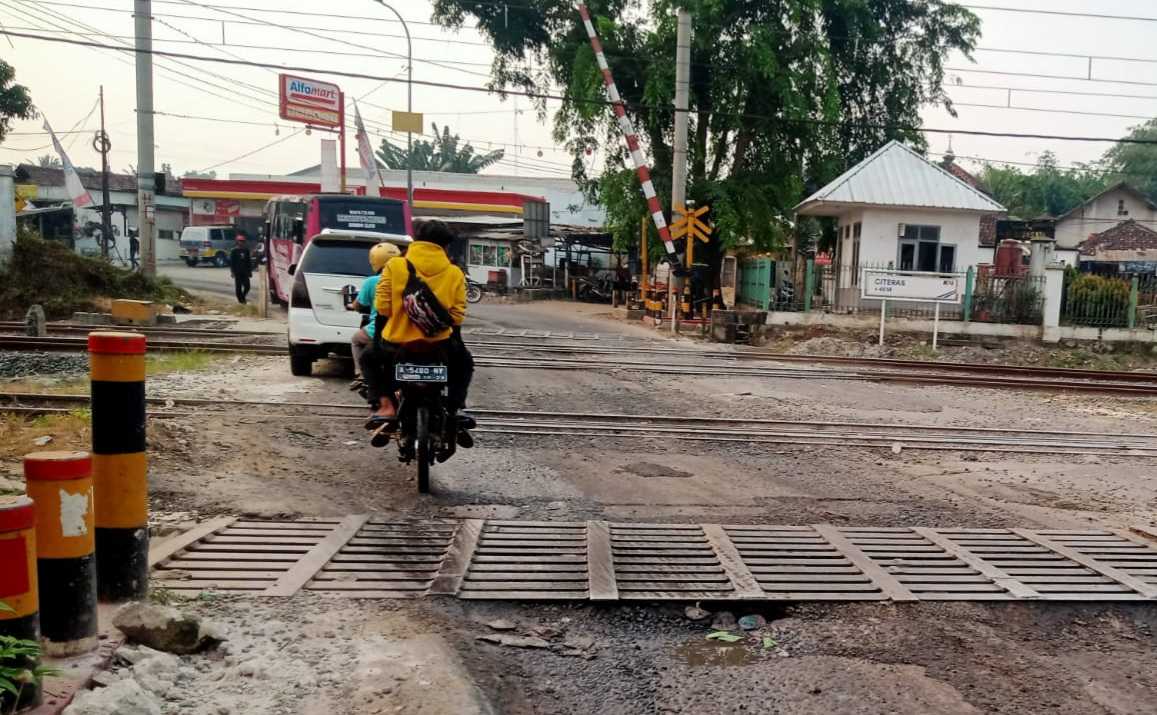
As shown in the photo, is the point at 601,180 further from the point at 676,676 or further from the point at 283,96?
the point at 676,676

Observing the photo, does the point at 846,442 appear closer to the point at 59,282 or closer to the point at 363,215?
the point at 363,215

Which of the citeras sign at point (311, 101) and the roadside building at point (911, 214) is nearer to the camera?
the roadside building at point (911, 214)

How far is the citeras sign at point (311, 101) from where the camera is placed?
114 feet

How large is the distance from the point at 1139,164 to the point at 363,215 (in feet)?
283

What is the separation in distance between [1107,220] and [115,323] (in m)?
60.7

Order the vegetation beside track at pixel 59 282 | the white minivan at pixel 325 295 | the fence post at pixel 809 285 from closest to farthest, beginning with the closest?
1. the white minivan at pixel 325 295
2. the vegetation beside track at pixel 59 282
3. the fence post at pixel 809 285

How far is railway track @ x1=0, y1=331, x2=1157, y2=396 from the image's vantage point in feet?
43.4

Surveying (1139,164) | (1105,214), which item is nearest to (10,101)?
(1105,214)

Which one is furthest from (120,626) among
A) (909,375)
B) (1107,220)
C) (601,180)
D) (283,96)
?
(1107,220)

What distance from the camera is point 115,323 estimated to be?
1694 cm

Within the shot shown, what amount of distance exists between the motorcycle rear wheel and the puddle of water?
2566 mm

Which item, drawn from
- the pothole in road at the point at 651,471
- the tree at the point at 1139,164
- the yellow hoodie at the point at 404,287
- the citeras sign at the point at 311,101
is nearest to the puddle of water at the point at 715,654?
the yellow hoodie at the point at 404,287

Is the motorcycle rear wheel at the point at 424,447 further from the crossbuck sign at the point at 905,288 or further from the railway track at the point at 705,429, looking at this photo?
the crossbuck sign at the point at 905,288

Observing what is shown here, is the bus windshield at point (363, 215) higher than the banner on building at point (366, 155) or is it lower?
lower
